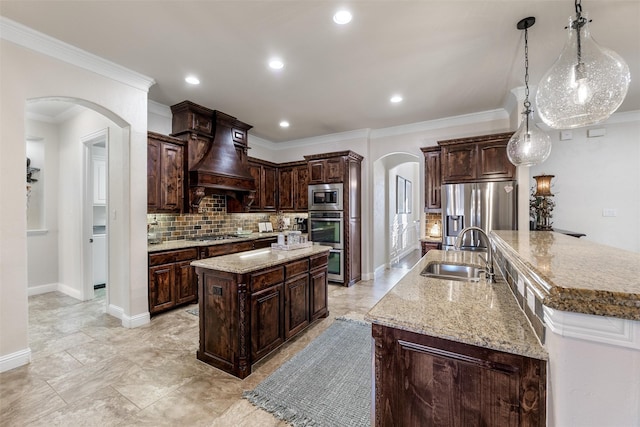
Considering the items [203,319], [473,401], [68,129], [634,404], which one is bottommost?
[203,319]

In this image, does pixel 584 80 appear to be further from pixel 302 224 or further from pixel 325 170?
pixel 302 224

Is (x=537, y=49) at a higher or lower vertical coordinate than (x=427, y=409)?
higher

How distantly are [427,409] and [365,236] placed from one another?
4324 mm

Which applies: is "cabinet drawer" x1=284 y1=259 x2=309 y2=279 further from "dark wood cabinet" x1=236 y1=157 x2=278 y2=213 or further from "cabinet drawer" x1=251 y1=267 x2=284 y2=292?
"dark wood cabinet" x1=236 y1=157 x2=278 y2=213

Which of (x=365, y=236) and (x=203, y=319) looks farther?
(x=365, y=236)

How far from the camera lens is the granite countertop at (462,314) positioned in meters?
1.01

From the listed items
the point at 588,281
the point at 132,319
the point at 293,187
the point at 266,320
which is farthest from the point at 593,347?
the point at 293,187

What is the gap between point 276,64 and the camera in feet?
9.71

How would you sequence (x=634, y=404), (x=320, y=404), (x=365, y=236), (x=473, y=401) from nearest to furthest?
(x=634, y=404) → (x=473, y=401) → (x=320, y=404) → (x=365, y=236)

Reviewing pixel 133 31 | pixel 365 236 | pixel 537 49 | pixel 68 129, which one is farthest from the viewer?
pixel 365 236

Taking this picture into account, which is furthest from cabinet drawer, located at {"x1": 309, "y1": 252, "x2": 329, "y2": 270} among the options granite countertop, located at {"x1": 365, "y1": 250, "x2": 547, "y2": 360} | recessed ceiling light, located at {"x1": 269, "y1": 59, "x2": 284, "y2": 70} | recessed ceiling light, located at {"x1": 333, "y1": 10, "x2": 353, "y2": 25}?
recessed ceiling light, located at {"x1": 333, "y1": 10, "x2": 353, "y2": 25}

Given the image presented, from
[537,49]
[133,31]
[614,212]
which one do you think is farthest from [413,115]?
[133,31]

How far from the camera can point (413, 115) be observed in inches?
179

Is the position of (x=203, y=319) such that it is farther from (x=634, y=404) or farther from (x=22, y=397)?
(x=634, y=404)
